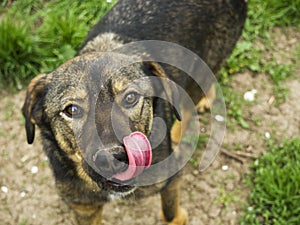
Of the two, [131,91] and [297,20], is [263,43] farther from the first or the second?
[131,91]

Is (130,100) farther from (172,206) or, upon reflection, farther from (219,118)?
(219,118)

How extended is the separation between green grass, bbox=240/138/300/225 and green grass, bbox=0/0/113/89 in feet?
7.55

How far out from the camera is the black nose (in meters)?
3.14

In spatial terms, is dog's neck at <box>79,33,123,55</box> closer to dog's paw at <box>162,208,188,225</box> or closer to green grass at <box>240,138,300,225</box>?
dog's paw at <box>162,208,188,225</box>

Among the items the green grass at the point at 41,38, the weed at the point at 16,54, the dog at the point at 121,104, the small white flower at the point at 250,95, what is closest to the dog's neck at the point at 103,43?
the dog at the point at 121,104

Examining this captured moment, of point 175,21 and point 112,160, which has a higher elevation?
point 112,160

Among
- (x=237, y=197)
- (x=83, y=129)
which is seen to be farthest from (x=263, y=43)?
(x=83, y=129)

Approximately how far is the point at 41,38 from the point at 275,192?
9.48 feet

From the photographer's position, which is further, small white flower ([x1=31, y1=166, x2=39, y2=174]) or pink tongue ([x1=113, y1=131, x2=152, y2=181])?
small white flower ([x1=31, y1=166, x2=39, y2=174])

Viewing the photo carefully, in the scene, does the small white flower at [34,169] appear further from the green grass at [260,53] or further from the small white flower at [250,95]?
the small white flower at [250,95]

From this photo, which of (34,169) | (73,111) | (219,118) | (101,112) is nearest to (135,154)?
(101,112)

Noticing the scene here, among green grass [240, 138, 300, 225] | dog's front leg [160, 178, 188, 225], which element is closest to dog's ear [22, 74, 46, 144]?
dog's front leg [160, 178, 188, 225]

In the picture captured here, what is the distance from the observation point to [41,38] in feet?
18.4

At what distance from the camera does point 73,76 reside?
139 inches
